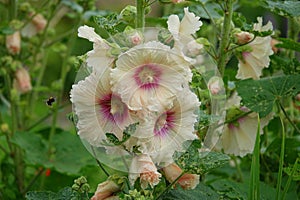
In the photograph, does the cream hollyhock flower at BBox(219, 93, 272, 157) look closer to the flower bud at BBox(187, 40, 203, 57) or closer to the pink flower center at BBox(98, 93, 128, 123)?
the flower bud at BBox(187, 40, 203, 57)

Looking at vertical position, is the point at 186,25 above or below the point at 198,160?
above

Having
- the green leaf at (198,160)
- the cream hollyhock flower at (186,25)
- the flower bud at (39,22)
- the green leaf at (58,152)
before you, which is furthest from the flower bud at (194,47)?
the flower bud at (39,22)

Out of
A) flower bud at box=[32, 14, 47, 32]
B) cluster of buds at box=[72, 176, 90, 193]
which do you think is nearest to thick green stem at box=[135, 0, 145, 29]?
cluster of buds at box=[72, 176, 90, 193]

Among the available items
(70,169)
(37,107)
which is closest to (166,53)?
(70,169)

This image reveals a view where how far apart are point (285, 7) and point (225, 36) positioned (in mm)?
129

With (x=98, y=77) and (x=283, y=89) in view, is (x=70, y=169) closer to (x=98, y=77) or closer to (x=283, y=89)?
(x=283, y=89)

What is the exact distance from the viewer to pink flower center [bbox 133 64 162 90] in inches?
33.3

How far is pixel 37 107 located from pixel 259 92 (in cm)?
138

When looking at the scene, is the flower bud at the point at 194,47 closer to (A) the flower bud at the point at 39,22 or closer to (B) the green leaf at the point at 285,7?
(B) the green leaf at the point at 285,7

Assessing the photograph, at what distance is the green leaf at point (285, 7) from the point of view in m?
1.12

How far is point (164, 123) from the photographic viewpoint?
866mm

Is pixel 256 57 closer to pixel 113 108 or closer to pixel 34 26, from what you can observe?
pixel 113 108

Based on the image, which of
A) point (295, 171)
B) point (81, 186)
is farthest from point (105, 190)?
point (295, 171)

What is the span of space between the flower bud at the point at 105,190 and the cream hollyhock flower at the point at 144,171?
3 cm
